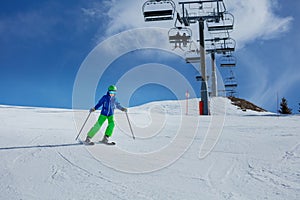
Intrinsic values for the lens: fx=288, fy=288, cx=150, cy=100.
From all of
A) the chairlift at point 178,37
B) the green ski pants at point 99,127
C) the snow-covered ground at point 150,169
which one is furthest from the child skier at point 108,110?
the chairlift at point 178,37

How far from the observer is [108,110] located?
7027mm

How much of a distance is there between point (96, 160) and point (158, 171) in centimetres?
119

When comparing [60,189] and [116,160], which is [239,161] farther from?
[60,189]

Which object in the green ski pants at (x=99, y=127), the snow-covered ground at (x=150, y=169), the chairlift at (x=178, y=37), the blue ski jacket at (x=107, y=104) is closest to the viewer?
the snow-covered ground at (x=150, y=169)

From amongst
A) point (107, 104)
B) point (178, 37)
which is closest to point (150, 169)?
point (107, 104)

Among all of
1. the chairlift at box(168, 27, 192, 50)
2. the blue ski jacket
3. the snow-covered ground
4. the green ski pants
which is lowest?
the snow-covered ground

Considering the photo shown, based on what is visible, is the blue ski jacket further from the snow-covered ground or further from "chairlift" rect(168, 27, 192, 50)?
"chairlift" rect(168, 27, 192, 50)

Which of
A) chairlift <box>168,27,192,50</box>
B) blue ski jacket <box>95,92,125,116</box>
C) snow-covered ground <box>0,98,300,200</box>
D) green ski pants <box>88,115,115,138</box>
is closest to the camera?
snow-covered ground <box>0,98,300,200</box>

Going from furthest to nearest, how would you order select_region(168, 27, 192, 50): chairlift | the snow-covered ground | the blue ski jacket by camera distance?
select_region(168, 27, 192, 50): chairlift → the blue ski jacket → the snow-covered ground

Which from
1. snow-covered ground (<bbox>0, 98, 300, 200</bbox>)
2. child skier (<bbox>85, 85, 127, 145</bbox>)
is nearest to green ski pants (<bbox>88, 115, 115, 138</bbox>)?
child skier (<bbox>85, 85, 127, 145</bbox>)

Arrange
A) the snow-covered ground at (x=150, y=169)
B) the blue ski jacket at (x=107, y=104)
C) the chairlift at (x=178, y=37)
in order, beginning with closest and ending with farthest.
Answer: the snow-covered ground at (x=150, y=169) → the blue ski jacket at (x=107, y=104) → the chairlift at (x=178, y=37)

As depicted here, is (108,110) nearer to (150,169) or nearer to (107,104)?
(107,104)

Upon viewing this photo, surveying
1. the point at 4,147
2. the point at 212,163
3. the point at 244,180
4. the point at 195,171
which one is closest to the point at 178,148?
the point at 212,163

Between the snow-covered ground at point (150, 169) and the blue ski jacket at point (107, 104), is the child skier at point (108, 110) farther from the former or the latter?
the snow-covered ground at point (150, 169)
